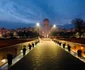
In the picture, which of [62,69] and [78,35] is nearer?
[62,69]

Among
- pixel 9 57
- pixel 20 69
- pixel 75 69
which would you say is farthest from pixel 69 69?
pixel 9 57

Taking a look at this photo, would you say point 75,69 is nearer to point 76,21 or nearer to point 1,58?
point 1,58

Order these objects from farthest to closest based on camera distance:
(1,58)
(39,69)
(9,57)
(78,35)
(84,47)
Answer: (78,35) → (84,47) → (1,58) → (9,57) → (39,69)

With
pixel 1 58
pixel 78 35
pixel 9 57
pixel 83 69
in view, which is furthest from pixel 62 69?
pixel 78 35

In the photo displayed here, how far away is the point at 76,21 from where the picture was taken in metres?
121

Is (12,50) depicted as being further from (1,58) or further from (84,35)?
(84,35)

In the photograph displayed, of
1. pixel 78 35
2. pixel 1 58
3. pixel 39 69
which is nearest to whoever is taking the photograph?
pixel 39 69

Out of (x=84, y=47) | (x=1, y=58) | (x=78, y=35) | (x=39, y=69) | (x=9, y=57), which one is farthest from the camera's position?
(x=78, y=35)

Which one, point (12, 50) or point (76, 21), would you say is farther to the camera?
point (76, 21)

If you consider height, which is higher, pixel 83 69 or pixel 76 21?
pixel 76 21

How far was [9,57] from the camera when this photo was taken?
14422 mm

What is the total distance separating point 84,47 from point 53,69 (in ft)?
54.3

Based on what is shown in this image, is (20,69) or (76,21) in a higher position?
(76,21)

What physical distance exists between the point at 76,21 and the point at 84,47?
94861mm
